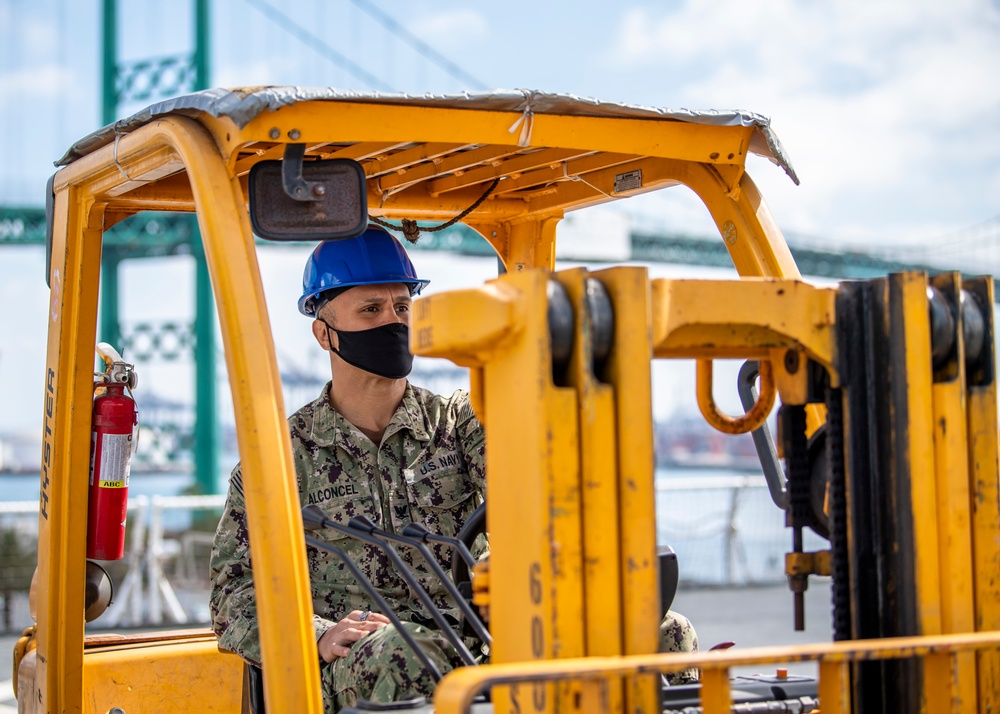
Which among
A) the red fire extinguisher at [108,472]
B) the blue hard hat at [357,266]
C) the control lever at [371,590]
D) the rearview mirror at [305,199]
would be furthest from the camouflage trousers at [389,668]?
the blue hard hat at [357,266]

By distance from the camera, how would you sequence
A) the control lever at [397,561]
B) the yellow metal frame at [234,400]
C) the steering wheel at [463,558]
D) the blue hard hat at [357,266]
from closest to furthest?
the yellow metal frame at [234,400], the control lever at [397,561], the steering wheel at [463,558], the blue hard hat at [357,266]

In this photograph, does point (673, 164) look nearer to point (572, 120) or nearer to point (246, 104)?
point (572, 120)

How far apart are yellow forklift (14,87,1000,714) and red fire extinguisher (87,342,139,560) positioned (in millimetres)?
703

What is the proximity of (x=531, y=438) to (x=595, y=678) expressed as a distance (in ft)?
1.30

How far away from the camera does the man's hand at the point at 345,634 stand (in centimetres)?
302

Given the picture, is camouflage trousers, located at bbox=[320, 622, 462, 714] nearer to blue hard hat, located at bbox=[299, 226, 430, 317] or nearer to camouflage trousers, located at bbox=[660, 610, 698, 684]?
camouflage trousers, located at bbox=[660, 610, 698, 684]

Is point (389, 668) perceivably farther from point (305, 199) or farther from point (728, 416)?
point (305, 199)

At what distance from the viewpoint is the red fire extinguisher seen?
3205mm

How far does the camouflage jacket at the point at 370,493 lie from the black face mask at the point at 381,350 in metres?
0.22

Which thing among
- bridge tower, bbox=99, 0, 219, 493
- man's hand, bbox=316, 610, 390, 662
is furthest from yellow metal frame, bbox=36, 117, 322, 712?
bridge tower, bbox=99, 0, 219, 493

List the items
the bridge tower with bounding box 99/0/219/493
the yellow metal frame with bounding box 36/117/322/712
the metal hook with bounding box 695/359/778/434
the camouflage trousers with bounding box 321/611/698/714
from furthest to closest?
the bridge tower with bounding box 99/0/219/493, the camouflage trousers with bounding box 321/611/698/714, the metal hook with bounding box 695/359/778/434, the yellow metal frame with bounding box 36/117/322/712

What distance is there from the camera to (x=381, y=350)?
11.6 feet

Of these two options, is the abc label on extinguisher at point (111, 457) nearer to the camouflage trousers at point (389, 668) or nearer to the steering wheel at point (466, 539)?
the camouflage trousers at point (389, 668)

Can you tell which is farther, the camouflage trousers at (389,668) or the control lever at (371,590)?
the camouflage trousers at (389,668)
